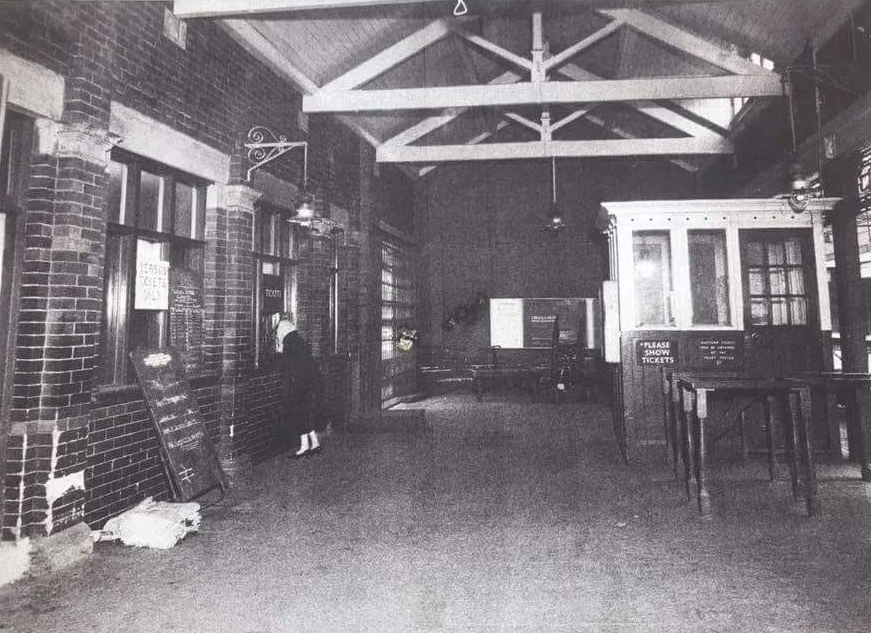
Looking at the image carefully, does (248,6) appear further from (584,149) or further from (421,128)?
(584,149)

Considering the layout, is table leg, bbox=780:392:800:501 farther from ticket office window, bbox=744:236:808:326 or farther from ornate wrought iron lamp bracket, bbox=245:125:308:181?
ornate wrought iron lamp bracket, bbox=245:125:308:181

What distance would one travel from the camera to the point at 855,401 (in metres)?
5.66

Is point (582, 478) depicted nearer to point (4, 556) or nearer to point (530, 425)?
point (530, 425)

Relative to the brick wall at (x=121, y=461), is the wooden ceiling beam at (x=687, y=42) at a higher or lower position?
higher

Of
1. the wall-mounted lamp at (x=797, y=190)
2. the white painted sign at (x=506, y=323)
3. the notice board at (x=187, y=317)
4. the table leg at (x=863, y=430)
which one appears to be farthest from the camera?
the white painted sign at (x=506, y=323)

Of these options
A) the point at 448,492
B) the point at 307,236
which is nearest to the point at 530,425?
the point at 448,492

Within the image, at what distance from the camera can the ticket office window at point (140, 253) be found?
14.1 feet

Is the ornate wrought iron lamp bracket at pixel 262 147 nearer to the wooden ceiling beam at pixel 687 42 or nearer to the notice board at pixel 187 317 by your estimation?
the notice board at pixel 187 317

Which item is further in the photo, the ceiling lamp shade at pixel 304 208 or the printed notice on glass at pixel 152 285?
the ceiling lamp shade at pixel 304 208

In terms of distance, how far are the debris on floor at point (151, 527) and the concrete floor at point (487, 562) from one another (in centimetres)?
9

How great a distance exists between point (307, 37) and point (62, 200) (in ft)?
13.3

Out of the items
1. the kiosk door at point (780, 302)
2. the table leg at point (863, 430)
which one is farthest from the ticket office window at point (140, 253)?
the table leg at point (863, 430)

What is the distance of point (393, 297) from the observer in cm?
1109

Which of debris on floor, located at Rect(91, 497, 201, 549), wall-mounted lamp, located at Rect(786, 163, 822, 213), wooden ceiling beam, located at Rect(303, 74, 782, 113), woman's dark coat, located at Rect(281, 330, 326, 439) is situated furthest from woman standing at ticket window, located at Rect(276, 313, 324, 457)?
wall-mounted lamp, located at Rect(786, 163, 822, 213)
